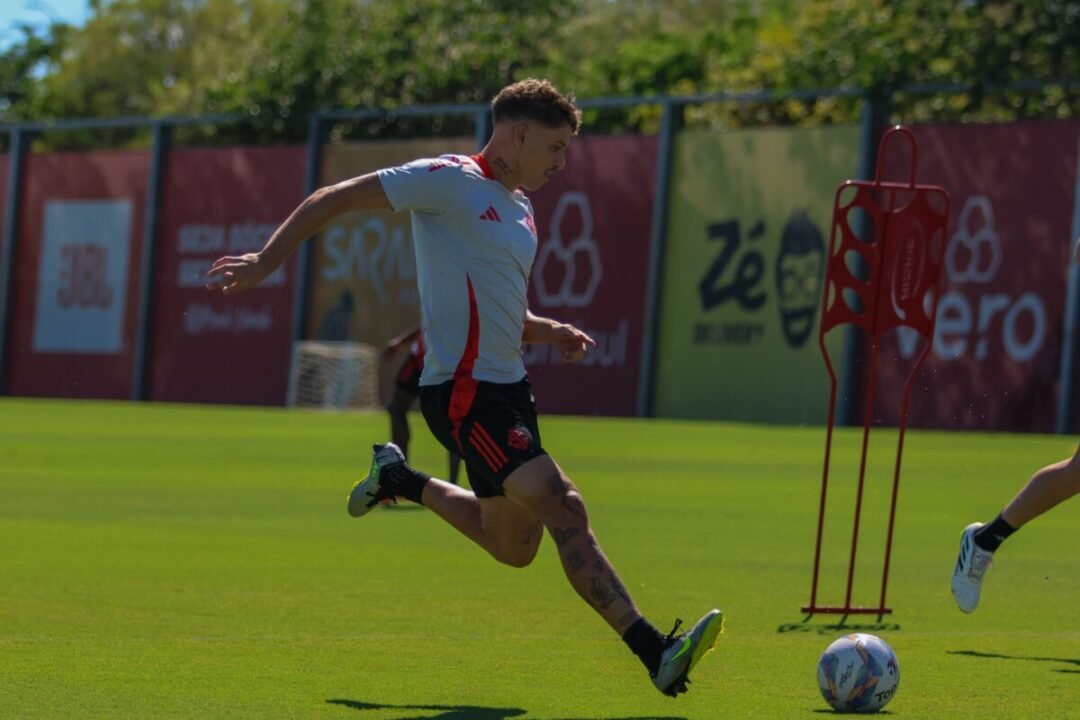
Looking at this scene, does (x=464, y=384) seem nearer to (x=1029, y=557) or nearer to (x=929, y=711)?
(x=929, y=711)

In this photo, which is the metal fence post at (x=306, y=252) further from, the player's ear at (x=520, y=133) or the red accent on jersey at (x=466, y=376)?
the red accent on jersey at (x=466, y=376)

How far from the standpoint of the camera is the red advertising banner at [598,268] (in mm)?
38375

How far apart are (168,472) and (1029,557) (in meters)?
9.26

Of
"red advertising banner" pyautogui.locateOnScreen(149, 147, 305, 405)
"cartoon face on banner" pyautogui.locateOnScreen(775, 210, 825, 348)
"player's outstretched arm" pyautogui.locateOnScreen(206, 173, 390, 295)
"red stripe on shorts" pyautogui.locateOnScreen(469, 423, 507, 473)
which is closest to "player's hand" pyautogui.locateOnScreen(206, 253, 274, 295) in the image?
"player's outstretched arm" pyautogui.locateOnScreen(206, 173, 390, 295)

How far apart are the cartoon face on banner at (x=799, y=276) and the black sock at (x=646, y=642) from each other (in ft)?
91.3

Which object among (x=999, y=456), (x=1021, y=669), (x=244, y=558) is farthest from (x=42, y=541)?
(x=999, y=456)

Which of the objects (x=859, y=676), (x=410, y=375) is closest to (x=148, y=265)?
(x=410, y=375)

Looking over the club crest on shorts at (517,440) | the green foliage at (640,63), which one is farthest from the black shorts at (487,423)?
the green foliage at (640,63)

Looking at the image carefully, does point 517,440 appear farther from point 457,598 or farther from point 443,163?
point 457,598

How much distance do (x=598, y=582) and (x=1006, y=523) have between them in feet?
10.4

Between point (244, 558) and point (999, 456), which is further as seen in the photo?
point (999, 456)

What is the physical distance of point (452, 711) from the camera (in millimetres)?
7789

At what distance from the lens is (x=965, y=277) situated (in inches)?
1330

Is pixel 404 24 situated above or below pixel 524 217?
above
